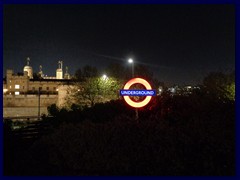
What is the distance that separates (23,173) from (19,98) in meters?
78.2

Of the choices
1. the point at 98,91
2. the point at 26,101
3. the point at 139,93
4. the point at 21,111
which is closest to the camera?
the point at 139,93

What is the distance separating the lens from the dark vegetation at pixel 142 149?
9.59m

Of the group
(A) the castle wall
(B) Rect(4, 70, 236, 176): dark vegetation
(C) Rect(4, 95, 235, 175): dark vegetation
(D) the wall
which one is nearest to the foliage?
(D) the wall

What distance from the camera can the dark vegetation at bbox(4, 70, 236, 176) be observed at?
9586mm

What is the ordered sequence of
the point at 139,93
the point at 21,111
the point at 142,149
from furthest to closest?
1. the point at 21,111
2. the point at 139,93
3. the point at 142,149

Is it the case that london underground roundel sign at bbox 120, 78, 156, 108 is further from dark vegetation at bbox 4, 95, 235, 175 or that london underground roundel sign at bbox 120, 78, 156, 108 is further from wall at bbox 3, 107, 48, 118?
wall at bbox 3, 107, 48, 118

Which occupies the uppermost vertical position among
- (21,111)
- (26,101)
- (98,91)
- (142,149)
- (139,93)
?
(98,91)

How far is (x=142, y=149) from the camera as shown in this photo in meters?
9.91

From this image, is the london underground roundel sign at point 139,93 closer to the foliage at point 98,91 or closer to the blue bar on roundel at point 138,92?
the blue bar on roundel at point 138,92

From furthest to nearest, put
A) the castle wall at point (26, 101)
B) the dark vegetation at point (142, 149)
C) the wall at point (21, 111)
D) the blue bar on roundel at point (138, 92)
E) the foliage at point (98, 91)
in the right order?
the castle wall at point (26, 101)
the wall at point (21, 111)
the foliage at point (98, 91)
the blue bar on roundel at point (138, 92)
the dark vegetation at point (142, 149)

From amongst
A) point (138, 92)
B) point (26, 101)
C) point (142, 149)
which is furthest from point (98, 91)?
point (142, 149)

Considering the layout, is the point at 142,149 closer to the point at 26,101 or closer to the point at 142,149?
the point at 142,149

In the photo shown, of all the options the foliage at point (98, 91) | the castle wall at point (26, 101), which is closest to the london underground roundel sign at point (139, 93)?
the foliage at point (98, 91)

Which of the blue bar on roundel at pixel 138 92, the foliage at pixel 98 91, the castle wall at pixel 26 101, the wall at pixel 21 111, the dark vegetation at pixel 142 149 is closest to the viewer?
the dark vegetation at pixel 142 149
